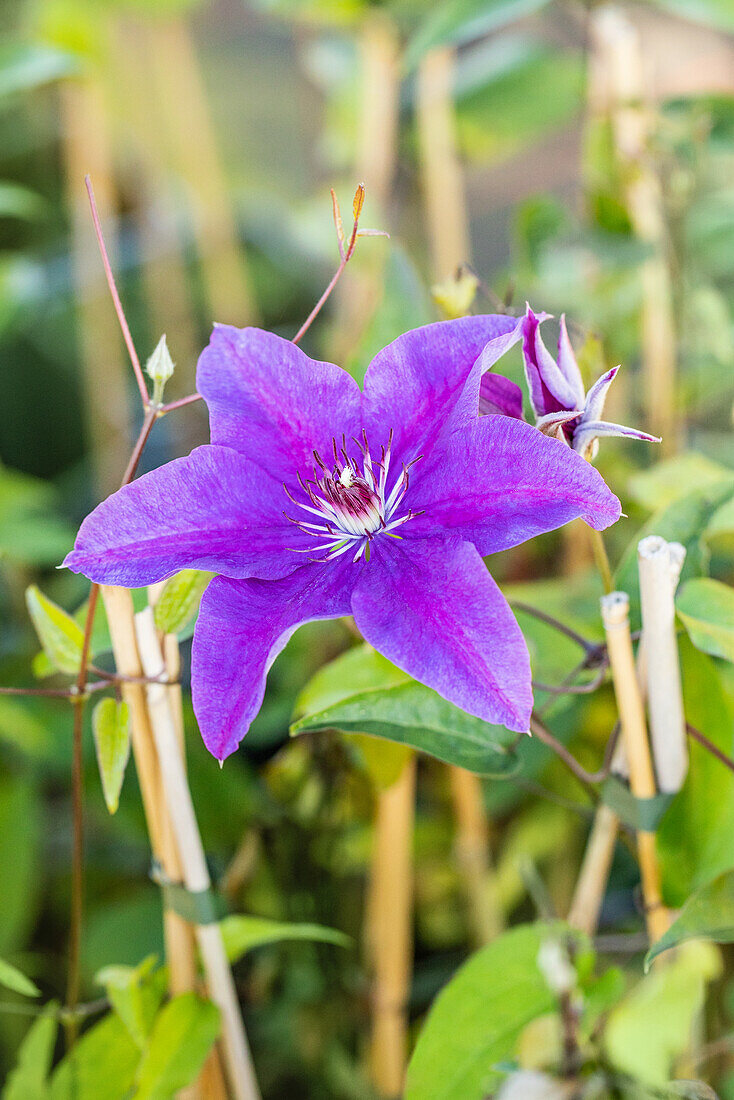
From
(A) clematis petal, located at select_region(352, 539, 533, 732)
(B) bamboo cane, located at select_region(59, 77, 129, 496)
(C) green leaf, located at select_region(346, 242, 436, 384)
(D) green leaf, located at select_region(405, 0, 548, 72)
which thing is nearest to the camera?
(A) clematis petal, located at select_region(352, 539, 533, 732)

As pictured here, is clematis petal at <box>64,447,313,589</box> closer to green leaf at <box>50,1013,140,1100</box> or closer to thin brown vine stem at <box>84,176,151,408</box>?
thin brown vine stem at <box>84,176,151,408</box>

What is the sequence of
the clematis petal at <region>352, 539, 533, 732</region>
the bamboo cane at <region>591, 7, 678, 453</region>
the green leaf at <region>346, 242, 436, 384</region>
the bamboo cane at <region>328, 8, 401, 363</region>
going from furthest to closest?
the bamboo cane at <region>328, 8, 401, 363</region> → the bamboo cane at <region>591, 7, 678, 453</region> → the green leaf at <region>346, 242, 436, 384</region> → the clematis petal at <region>352, 539, 533, 732</region>

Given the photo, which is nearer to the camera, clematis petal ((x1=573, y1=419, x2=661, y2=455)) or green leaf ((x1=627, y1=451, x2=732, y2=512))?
clematis petal ((x1=573, y1=419, x2=661, y2=455))

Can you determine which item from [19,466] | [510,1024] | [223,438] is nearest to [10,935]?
[510,1024]

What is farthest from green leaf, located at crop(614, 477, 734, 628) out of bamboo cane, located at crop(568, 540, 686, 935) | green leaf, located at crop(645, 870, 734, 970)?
green leaf, located at crop(645, 870, 734, 970)

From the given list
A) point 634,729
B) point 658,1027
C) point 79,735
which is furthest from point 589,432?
point 658,1027

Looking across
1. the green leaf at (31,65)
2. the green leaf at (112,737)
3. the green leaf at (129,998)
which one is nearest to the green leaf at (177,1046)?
the green leaf at (129,998)
